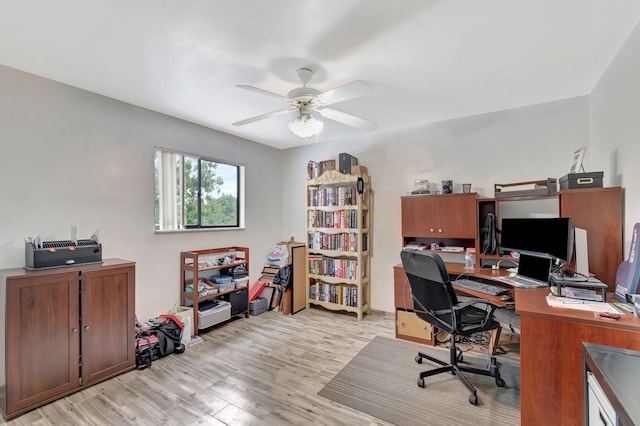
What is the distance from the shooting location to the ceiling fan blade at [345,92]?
6.68 feet

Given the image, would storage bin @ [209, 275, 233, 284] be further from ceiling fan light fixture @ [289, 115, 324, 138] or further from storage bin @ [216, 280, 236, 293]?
ceiling fan light fixture @ [289, 115, 324, 138]

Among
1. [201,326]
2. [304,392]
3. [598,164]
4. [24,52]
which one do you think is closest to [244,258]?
[201,326]

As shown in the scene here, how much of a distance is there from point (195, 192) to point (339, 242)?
2075mm

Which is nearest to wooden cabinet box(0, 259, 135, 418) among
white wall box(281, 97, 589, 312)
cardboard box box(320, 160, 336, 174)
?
cardboard box box(320, 160, 336, 174)

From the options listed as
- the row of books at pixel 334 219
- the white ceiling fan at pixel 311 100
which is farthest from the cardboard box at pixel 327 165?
the white ceiling fan at pixel 311 100

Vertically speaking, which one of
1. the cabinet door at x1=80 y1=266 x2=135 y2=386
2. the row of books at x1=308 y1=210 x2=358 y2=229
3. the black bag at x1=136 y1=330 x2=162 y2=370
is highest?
the row of books at x1=308 y1=210 x2=358 y2=229

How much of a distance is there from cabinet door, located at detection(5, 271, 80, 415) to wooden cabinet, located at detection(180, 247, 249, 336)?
115cm

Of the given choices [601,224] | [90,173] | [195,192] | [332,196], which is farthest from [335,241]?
[90,173]

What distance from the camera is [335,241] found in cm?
415

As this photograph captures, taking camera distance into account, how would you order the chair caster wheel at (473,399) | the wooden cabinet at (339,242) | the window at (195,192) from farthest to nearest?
the wooden cabinet at (339,242), the window at (195,192), the chair caster wheel at (473,399)

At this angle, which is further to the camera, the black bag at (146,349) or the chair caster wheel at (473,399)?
the black bag at (146,349)

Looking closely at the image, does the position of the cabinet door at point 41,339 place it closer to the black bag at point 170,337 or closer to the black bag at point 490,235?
the black bag at point 170,337

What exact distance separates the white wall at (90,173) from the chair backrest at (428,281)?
2.67 metres

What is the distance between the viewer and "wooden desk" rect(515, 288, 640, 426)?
4.92 ft
